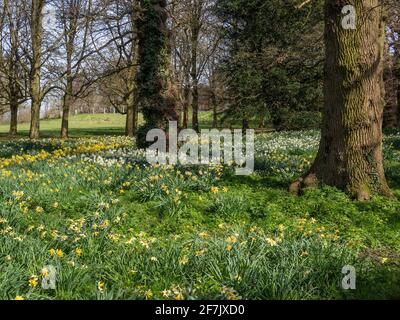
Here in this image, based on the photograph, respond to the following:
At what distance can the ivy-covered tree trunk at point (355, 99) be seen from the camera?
680 cm

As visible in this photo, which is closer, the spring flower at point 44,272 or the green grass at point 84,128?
the spring flower at point 44,272

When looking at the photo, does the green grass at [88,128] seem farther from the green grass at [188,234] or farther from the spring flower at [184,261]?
the spring flower at [184,261]

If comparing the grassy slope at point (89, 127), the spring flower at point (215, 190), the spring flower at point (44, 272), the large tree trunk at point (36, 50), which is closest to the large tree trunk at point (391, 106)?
the grassy slope at point (89, 127)

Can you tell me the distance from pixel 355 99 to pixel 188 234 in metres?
3.64

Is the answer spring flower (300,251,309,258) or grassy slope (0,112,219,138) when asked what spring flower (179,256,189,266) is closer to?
spring flower (300,251,309,258)

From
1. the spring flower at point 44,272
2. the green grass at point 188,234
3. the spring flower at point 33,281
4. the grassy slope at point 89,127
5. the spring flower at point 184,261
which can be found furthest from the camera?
the grassy slope at point 89,127

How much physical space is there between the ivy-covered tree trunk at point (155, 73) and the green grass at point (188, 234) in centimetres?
410

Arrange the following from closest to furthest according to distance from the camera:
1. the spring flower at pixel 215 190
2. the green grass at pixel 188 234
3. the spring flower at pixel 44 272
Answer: the spring flower at pixel 44 272 < the green grass at pixel 188 234 < the spring flower at pixel 215 190

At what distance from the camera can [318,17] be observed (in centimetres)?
2222

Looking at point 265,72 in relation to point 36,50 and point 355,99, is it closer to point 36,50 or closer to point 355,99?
point 36,50

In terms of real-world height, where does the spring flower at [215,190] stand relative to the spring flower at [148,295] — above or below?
above

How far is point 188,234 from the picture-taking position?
18.7ft

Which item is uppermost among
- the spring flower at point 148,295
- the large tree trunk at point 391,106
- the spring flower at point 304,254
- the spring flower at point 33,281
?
the large tree trunk at point 391,106
